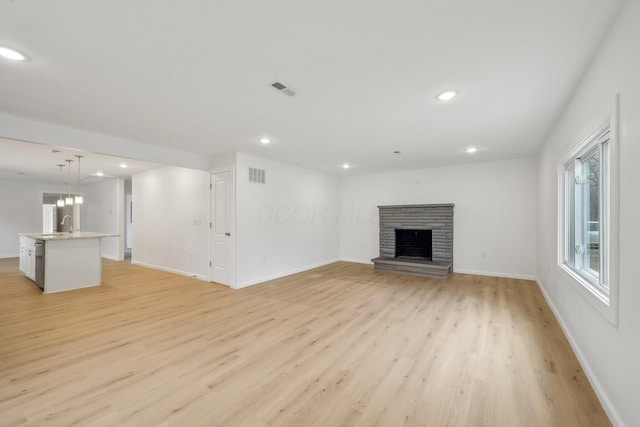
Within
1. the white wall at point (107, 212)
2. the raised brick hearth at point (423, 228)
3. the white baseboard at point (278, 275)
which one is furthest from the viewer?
the white wall at point (107, 212)

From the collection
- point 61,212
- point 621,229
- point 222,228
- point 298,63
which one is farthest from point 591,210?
point 61,212

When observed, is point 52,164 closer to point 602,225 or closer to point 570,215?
point 602,225

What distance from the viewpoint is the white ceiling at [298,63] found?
5.13 feet

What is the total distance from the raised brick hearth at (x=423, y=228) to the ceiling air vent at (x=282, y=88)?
468cm

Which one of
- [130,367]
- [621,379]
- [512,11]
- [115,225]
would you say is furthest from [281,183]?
[115,225]

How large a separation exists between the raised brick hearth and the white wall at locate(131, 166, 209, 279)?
13.5ft

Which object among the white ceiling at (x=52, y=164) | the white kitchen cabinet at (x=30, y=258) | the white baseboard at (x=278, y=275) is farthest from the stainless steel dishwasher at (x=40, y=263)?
the white baseboard at (x=278, y=275)

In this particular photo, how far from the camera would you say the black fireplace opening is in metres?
6.55

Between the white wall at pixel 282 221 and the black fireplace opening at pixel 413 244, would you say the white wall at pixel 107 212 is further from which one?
the black fireplace opening at pixel 413 244

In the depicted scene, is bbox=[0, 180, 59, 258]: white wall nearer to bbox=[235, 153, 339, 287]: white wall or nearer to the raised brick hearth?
bbox=[235, 153, 339, 287]: white wall

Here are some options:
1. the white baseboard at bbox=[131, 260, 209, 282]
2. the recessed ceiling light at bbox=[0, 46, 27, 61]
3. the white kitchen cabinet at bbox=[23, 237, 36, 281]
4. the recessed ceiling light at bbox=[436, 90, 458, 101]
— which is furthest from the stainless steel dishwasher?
the recessed ceiling light at bbox=[436, 90, 458, 101]

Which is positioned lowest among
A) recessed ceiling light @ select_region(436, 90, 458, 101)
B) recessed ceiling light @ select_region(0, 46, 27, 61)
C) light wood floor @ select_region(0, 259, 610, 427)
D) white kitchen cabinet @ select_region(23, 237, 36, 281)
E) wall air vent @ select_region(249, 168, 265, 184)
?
light wood floor @ select_region(0, 259, 610, 427)

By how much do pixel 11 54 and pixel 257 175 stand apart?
3.53m

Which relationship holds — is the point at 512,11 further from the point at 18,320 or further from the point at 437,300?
the point at 18,320
